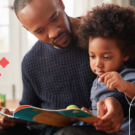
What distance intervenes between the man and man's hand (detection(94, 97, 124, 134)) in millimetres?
68

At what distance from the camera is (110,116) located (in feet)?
2.04

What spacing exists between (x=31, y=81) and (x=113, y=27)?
535 millimetres

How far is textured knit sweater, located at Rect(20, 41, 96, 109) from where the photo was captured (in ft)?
3.23

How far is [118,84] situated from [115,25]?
26cm

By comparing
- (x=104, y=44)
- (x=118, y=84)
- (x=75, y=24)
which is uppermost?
(x=75, y=24)

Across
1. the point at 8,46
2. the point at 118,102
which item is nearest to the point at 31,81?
the point at 118,102

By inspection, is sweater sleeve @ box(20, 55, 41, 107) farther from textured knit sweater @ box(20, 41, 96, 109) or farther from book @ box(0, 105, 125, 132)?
book @ box(0, 105, 125, 132)

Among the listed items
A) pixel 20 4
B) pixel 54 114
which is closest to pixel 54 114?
pixel 54 114

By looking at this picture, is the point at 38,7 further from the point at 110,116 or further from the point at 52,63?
the point at 110,116

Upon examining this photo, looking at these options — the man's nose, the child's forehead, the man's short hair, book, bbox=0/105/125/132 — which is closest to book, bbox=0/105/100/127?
book, bbox=0/105/125/132

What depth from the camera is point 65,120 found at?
675 mm

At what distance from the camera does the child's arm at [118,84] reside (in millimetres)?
588

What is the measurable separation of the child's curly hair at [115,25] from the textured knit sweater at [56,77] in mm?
204

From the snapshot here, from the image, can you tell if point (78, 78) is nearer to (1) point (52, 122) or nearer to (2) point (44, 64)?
(2) point (44, 64)
